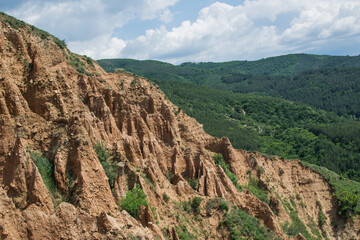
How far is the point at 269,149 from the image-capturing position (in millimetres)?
106250

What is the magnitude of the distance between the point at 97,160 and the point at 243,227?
14.9 m

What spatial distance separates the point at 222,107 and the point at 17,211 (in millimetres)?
140099

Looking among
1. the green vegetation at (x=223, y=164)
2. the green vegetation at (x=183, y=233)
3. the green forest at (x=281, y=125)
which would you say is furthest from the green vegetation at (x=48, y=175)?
the green forest at (x=281, y=125)

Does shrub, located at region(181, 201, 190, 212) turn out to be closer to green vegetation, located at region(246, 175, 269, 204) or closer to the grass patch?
green vegetation, located at region(246, 175, 269, 204)

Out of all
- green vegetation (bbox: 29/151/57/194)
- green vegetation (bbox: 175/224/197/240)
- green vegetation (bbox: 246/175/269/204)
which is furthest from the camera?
green vegetation (bbox: 246/175/269/204)

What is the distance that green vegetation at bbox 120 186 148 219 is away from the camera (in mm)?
23125

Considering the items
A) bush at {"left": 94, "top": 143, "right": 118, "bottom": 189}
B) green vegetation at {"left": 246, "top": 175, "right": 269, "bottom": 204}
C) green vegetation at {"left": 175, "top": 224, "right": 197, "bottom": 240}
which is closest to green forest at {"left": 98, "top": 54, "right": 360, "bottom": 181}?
green vegetation at {"left": 246, "top": 175, "right": 269, "bottom": 204}

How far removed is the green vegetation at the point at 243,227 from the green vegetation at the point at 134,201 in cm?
866

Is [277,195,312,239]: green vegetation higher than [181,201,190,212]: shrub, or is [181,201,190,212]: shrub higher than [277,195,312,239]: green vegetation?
[181,201,190,212]: shrub

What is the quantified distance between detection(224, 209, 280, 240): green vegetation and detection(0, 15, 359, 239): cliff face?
70 centimetres

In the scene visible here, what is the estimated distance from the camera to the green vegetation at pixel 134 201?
23125mm

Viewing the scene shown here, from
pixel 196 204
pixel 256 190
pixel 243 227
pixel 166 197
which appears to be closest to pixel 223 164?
pixel 256 190

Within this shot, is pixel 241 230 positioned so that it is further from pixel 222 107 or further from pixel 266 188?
pixel 222 107

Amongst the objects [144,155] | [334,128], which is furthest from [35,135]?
[334,128]
